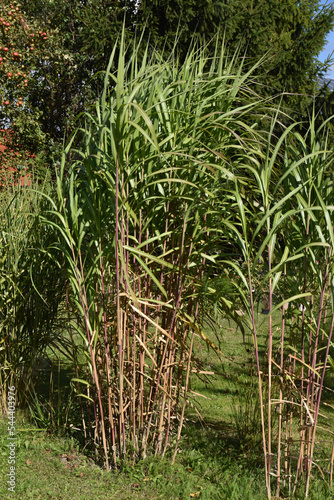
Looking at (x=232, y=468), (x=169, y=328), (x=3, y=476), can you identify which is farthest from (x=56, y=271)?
(x=232, y=468)

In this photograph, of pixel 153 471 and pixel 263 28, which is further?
pixel 263 28

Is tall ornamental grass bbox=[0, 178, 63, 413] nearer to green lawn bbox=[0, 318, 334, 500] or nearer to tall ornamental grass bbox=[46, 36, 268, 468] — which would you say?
green lawn bbox=[0, 318, 334, 500]

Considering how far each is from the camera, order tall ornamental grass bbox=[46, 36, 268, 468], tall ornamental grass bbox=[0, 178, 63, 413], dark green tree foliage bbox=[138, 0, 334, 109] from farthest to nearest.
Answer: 1. dark green tree foliage bbox=[138, 0, 334, 109]
2. tall ornamental grass bbox=[0, 178, 63, 413]
3. tall ornamental grass bbox=[46, 36, 268, 468]

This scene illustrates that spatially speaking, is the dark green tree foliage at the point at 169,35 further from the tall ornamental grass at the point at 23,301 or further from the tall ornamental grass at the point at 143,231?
the tall ornamental grass at the point at 143,231

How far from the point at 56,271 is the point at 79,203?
622 millimetres

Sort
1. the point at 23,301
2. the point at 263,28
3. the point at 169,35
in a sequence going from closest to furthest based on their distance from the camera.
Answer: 1. the point at 23,301
2. the point at 263,28
3. the point at 169,35

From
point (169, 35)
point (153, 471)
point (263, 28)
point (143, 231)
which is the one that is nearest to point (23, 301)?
point (143, 231)

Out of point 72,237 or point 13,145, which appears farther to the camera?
point 13,145

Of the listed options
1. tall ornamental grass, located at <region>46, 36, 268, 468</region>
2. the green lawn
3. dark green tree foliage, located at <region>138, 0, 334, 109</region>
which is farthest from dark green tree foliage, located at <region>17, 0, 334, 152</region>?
the green lawn

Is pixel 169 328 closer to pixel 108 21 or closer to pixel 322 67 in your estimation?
pixel 108 21

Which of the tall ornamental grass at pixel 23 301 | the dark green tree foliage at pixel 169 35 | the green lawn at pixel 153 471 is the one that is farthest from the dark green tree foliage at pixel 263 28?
the green lawn at pixel 153 471

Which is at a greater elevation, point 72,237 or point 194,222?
point 194,222

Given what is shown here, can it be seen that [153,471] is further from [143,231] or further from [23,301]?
[23,301]

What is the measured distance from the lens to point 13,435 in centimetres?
299
